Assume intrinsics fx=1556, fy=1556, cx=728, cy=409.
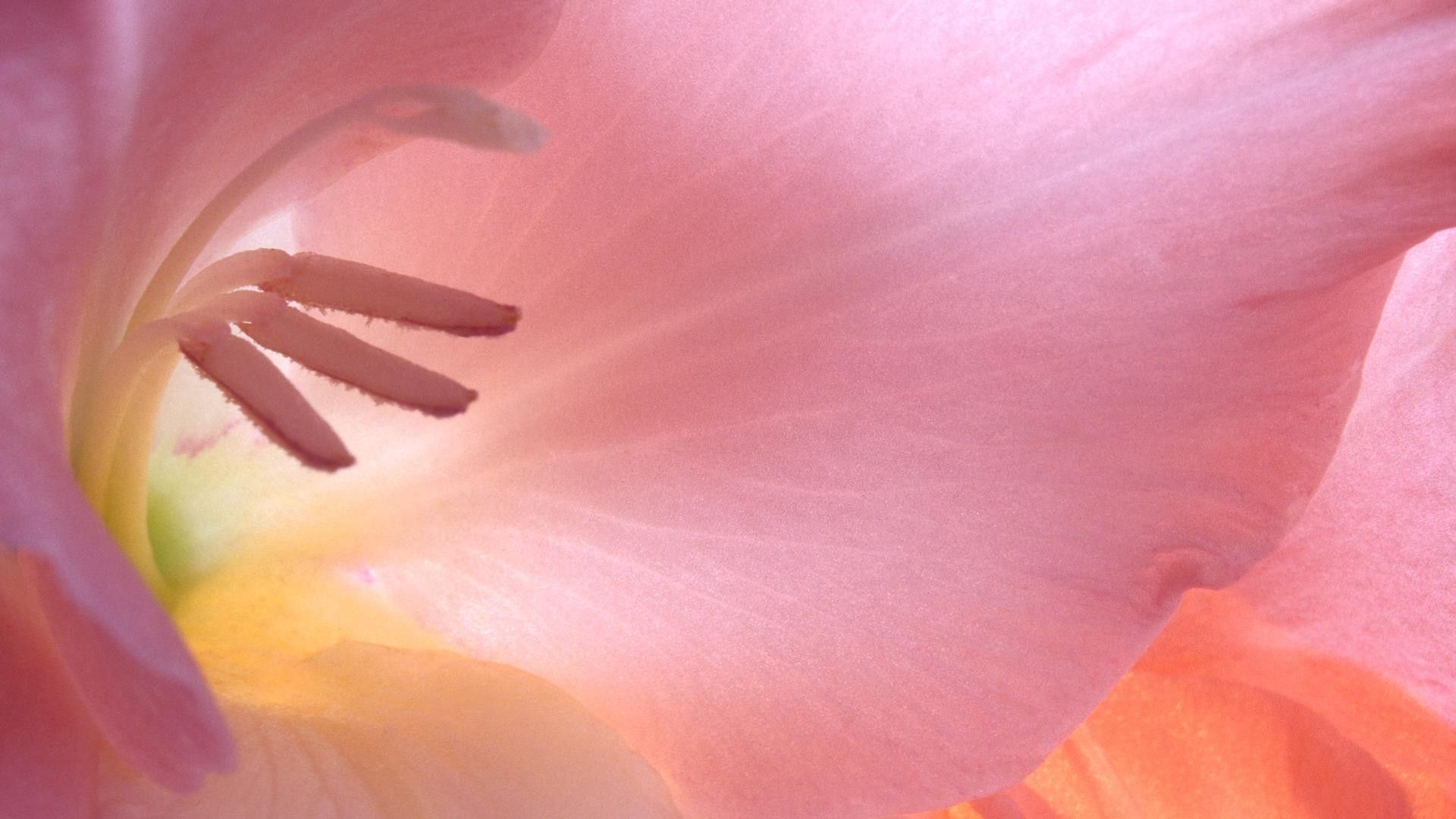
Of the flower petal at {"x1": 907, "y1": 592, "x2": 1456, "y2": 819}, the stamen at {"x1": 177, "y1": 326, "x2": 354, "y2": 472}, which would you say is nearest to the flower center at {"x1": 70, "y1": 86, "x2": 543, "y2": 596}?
the stamen at {"x1": 177, "y1": 326, "x2": 354, "y2": 472}

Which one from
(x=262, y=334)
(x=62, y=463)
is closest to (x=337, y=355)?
(x=262, y=334)

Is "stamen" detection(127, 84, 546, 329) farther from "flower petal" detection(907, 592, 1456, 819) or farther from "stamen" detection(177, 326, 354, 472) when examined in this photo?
"flower petal" detection(907, 592, 1456, 819)

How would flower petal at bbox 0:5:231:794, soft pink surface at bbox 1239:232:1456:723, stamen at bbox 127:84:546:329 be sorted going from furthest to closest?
soft pink surface at bbox 1239:232:1456:723 → stamen at bbox 127:84:546:329 → flower petal at bbox 0:5:231:794

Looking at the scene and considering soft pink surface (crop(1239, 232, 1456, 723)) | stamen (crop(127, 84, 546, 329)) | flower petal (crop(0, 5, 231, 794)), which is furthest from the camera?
soft pink surface (crop(1239, 232, 1456, 723))

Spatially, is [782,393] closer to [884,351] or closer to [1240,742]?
[884,351]

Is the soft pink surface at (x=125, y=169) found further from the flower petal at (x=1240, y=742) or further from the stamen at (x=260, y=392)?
the flower petal at (x=1240, y=742)

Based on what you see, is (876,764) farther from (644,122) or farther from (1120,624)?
(644,122)

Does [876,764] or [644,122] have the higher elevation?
[644,122]

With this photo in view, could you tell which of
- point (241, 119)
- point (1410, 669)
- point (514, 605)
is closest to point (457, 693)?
point (514, 605)
